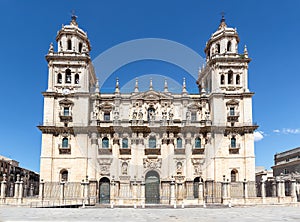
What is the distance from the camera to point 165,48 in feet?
110

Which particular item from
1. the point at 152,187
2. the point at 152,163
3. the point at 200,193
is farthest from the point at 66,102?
the point at 200,193

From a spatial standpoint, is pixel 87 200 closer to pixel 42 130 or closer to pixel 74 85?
pixel 42 130

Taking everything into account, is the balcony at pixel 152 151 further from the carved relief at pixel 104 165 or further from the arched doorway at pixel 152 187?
the carved relief at pixel 104 165

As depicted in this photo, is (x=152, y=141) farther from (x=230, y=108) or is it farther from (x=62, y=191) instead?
(x=62, y=191)

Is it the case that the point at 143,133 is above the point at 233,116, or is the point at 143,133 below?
below

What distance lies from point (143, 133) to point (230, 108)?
9.87m

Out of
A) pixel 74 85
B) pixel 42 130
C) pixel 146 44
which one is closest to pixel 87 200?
pixel 42 130

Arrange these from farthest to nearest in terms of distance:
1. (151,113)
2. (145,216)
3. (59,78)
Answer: (151,113) → (59,78) → (145,216)

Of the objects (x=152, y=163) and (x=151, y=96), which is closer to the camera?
(x=152, y=163)

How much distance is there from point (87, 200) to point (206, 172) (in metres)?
12.8

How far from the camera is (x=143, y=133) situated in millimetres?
40312

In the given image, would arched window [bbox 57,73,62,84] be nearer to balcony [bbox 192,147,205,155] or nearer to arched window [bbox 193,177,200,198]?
balcony [bbox 192,147,205,155]

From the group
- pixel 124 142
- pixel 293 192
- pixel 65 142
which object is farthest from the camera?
pixel 124 142

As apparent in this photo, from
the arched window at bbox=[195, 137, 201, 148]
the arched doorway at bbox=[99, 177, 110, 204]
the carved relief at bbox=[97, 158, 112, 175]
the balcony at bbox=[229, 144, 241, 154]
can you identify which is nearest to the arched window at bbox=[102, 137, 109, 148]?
the carved relief at bbox=[97, 158, 112, 175]
